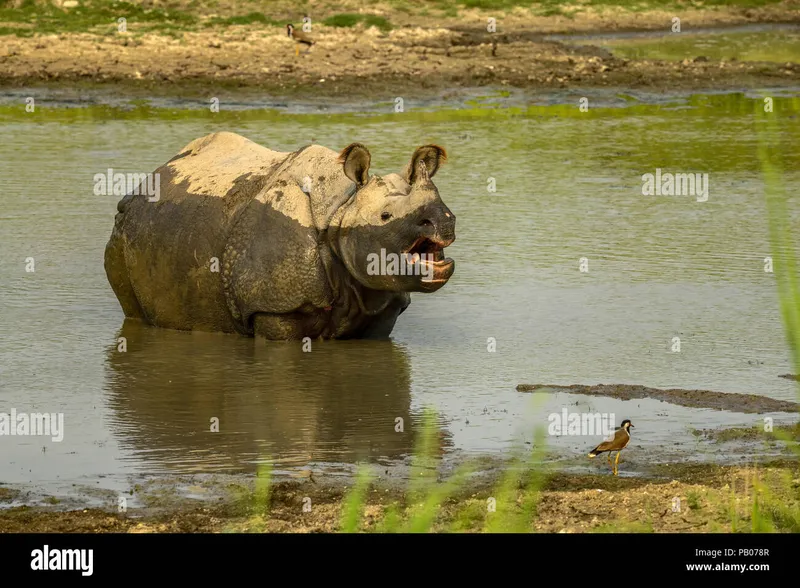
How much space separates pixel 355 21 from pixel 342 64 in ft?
12.7

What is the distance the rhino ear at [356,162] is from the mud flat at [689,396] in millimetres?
1986

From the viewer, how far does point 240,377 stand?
11.7 meters

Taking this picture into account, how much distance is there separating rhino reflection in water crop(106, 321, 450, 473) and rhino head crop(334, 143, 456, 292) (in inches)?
30.0

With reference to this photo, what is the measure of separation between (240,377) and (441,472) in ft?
9.25

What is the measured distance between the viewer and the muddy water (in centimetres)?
1009

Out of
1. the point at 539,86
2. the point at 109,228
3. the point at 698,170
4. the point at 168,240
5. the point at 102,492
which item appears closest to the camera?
the point at 102,492

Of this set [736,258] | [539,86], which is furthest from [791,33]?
[736,258]

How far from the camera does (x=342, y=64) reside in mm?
28734

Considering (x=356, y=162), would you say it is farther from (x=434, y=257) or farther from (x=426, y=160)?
(x=434, y=257)

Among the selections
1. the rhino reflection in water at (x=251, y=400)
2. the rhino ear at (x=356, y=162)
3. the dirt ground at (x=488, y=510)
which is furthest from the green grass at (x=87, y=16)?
the dirt ground at (x=488, y=510)

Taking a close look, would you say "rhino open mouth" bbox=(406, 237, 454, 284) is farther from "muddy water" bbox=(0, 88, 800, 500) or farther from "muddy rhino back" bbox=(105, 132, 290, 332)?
"muddy rhino back" bbox=(105, 132, 290, 332)

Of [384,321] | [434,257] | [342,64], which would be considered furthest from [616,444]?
[342,64]

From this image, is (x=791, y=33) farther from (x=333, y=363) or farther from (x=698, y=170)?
(x=333, y=363)

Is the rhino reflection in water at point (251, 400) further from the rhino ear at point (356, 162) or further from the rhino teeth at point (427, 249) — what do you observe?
the rhino ear at point (356, 162)
